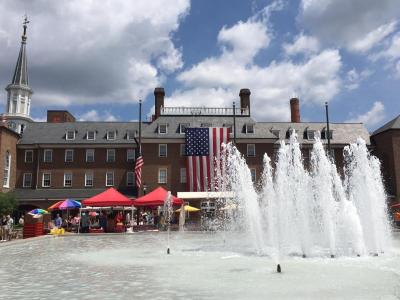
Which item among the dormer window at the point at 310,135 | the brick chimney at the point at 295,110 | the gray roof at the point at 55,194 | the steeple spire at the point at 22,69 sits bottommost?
the gray roof at the point at 55,194

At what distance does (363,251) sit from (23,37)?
217 feet

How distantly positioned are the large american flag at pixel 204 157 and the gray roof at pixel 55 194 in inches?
313

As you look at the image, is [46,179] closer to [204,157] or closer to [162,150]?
[162,150]

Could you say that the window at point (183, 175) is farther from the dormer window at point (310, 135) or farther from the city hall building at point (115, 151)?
the dormer window at point (310, 135)

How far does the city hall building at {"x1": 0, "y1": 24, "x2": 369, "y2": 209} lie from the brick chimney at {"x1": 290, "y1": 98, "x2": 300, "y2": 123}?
4165mm

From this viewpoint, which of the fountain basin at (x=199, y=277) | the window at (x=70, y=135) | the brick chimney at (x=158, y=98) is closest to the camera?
the fountain basin at (x=199, y=277)

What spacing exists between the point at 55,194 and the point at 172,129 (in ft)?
50.2

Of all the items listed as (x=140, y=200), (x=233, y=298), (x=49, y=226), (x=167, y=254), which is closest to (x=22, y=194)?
(x=49, y=226)

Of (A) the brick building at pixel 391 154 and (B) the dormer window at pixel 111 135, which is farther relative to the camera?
(B) the dormer window at pixel 111 135

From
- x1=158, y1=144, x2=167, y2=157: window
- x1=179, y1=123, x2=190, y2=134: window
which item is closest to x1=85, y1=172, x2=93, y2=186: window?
x1=158, y1=144, x2=167, y2=157: window

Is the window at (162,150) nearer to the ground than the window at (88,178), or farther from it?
farther from it

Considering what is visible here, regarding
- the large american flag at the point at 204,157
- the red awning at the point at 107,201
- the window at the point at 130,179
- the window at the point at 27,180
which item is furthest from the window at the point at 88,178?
the red awning at the point at 107,201

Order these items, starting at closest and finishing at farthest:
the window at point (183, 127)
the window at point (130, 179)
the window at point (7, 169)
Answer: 1. the window at point (7, 169)
2. the window at point (183, 127)
3. the window at point (130, 179)

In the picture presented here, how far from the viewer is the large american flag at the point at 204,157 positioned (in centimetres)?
4447
